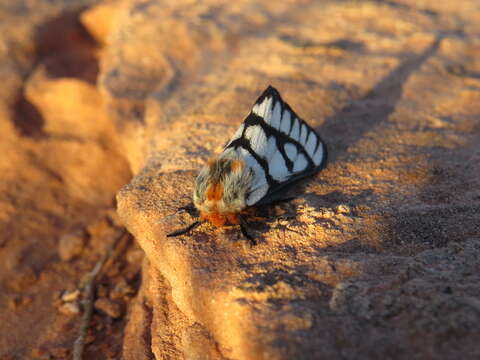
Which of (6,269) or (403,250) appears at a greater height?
(6,269)

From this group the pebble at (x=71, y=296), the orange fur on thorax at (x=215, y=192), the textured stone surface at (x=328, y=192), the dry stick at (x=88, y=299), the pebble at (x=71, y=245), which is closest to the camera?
the textured stone surface at (x=328, y=192)

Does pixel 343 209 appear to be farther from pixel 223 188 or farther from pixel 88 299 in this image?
pixel 88 299

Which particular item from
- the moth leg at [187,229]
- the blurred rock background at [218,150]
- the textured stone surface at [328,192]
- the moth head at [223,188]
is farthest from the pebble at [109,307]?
the moth head at [223,188]

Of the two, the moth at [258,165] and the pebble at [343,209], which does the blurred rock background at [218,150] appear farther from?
the moth at [258,165]

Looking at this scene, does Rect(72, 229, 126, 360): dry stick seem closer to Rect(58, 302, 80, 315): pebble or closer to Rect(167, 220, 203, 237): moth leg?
Rect(58, 302, 80, 315): pebble

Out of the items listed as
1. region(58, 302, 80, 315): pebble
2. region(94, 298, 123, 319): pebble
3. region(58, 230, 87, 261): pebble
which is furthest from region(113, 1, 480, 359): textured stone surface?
region(58, 230, 87, 261): pebble

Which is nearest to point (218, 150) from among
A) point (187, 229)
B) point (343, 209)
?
point (187, 229)

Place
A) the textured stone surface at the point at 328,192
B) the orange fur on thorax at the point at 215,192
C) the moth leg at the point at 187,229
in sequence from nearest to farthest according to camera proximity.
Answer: the textured stone surface at the point at 328,192 < the orange fur on thorax at the point at 215,192 < the moth leg at the point at 187,229

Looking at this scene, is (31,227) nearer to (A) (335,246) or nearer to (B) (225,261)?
(B) (225,261)

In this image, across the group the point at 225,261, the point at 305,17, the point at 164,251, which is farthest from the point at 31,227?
the point at 305,17
